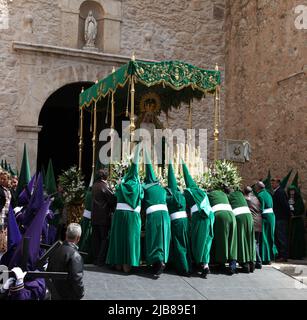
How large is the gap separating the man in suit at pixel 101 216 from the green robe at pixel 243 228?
1811 mm

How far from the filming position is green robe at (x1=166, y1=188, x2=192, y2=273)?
7121 mm

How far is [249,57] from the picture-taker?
536 inches

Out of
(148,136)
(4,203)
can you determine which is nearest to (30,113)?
(148,136)

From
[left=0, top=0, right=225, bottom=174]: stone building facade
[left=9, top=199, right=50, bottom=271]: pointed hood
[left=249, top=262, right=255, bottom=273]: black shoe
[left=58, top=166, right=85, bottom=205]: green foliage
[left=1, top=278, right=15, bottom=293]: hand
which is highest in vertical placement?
[left=0, top=0, right=225, bottom=174]: stone building facade

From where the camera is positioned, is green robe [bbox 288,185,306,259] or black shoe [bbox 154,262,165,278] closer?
black shoe [bbox 154,262,165,278]

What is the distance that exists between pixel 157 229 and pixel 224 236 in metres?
1.04

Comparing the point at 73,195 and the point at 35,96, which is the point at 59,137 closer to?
the point at 35,96

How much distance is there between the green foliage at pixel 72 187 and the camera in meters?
10.0

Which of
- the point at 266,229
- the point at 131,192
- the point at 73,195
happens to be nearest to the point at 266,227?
the point at 266,229

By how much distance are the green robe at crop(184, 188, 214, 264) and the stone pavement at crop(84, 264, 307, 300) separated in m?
0.31

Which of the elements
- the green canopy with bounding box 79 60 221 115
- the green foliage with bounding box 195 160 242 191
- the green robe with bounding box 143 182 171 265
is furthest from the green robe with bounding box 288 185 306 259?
the green robe with bounding box 143 182 171 265

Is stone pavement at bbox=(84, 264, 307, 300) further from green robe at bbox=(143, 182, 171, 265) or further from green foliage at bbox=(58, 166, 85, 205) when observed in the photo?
green foliage at bbox=(58, 166, 85, 205)
